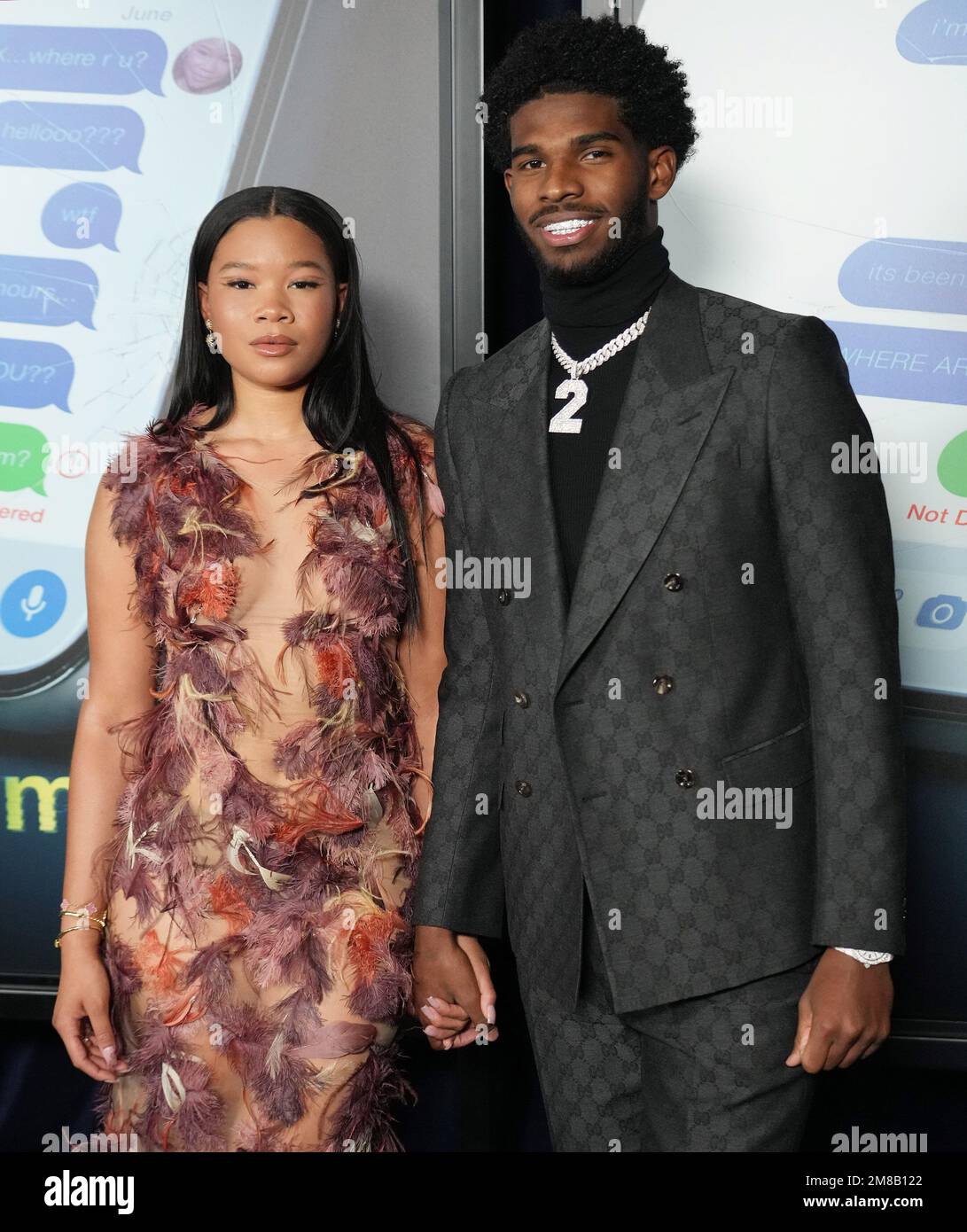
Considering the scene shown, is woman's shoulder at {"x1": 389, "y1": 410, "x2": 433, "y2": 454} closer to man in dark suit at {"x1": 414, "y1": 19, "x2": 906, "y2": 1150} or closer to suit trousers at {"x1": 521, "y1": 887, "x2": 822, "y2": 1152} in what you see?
man in dark suit at {"x1": 414, "y1": 19, "x2": 906, "y2": 1150}

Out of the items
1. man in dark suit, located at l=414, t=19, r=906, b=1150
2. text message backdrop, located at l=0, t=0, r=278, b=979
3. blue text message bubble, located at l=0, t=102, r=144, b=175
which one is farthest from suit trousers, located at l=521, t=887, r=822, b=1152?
blue text message bubble, located at l=0, t=102, r=144, b=175

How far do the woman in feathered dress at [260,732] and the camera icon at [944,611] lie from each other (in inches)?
32.7

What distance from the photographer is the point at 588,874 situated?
4.82ft

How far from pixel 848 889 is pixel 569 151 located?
86 centimetres

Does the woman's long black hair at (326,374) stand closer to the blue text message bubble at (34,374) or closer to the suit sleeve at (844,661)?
the blue text message bubble at (34,374)

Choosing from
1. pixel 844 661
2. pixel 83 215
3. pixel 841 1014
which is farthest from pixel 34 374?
pixel 841 1014

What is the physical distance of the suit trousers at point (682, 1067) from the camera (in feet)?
4.65

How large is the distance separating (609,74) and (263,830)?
1.00 meters

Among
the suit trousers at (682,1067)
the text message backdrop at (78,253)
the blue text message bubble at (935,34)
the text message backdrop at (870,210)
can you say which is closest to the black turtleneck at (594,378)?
the suit trousers at (682,1067)

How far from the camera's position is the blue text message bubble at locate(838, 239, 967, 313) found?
2094 mm

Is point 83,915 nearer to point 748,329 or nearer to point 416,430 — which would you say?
point 416,430

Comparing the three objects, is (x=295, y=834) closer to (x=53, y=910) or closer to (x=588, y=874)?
(x=588, y=874)

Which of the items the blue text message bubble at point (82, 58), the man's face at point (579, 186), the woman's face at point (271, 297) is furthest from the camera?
the blue text message bubble at point (82, 58)

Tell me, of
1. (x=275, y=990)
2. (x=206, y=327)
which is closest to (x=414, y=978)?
(x=275, y=990)
